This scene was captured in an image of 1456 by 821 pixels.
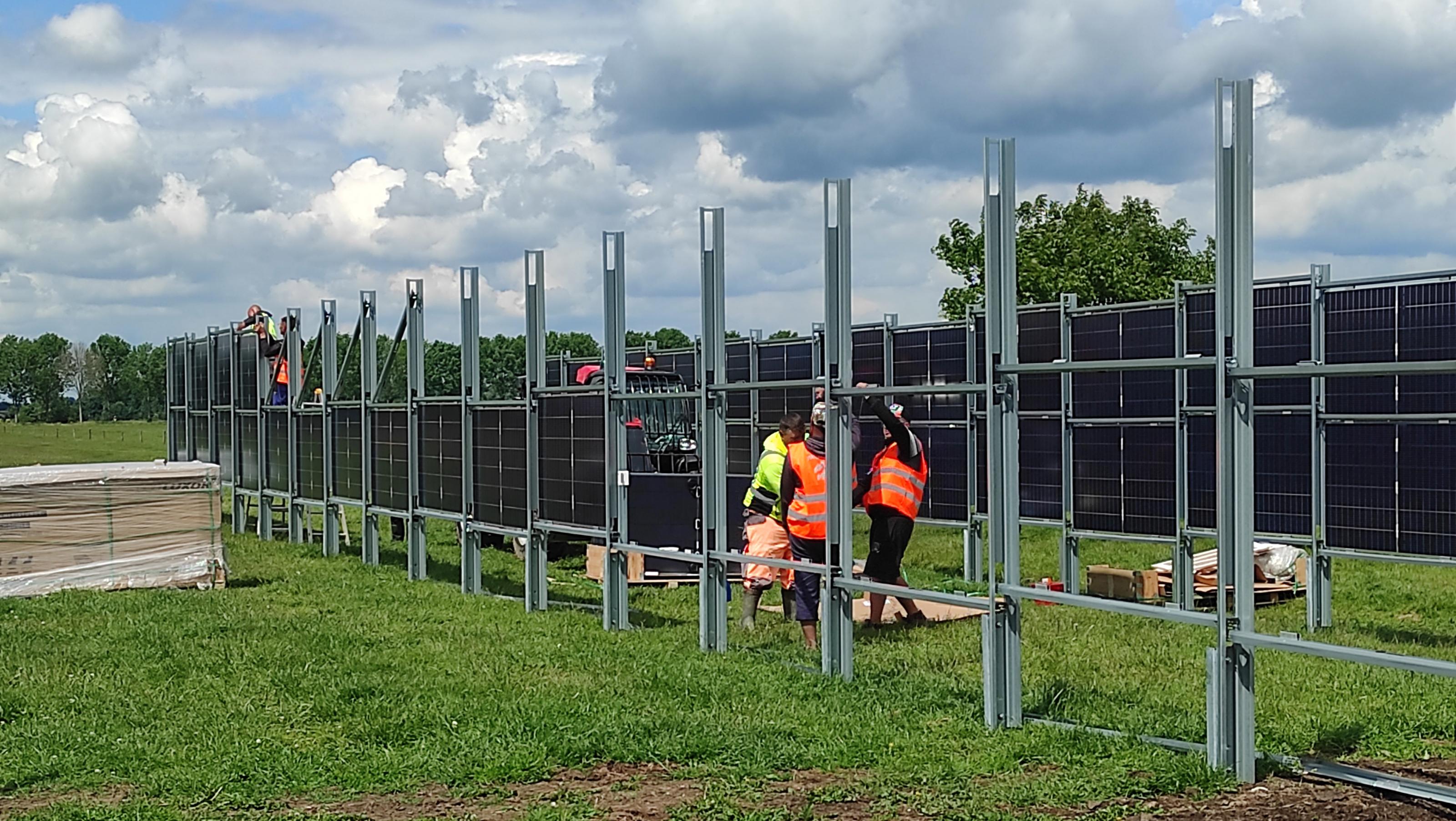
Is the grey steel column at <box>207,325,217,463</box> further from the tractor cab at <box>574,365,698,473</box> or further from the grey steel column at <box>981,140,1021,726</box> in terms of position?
the grey steel column at <box>981,140,1021,726</box>

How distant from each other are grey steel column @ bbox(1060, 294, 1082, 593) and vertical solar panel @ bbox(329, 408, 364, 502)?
8713 millimetres

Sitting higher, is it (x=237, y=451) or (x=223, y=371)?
(x=223, y=371)

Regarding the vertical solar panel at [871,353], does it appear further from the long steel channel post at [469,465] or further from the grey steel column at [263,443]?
the grey steel column at [263,443]

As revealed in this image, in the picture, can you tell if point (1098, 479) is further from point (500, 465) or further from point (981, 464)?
point (500, 465)

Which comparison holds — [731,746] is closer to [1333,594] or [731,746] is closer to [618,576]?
[618,576]

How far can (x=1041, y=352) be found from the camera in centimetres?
1662

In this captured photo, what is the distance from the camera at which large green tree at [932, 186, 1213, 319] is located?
32.1 metres

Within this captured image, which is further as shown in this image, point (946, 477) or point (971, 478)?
point (946, 477)

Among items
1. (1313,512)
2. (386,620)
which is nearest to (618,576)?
(386,620)

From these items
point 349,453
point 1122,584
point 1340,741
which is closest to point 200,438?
point 349,453

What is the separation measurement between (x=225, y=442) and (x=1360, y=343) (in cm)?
1926

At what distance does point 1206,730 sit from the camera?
8102 mm

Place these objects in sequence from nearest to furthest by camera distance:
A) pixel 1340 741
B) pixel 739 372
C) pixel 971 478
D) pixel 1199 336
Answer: pixel 1340 741
pixel 1199 336
pixel 971 478
pixel 739 372

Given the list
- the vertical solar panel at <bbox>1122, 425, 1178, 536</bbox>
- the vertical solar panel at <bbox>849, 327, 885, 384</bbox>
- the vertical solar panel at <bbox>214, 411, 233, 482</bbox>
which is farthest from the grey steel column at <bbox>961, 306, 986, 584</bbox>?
the vertical solar panel at <bbox>214, 411, 233, 482</bbox>
